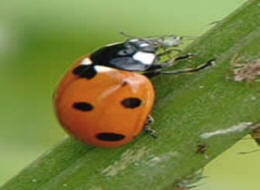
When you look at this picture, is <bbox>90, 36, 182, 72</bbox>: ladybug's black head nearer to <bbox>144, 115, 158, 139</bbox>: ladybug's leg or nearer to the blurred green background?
<bbox>144, 115, 158, 139</bbox>: ladybug's leg

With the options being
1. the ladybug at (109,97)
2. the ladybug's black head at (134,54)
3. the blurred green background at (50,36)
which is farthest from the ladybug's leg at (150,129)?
the blurred green background at (50,36)

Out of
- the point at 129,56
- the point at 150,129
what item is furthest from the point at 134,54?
the point at 150,129

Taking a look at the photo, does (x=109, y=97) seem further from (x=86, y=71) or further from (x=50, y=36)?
(x=50, y=36)

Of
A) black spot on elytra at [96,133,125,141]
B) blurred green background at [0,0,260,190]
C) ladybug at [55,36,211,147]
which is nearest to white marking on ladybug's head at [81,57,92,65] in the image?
ladybug at [55,36,211,147]

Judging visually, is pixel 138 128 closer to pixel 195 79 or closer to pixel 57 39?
pixel 195 79

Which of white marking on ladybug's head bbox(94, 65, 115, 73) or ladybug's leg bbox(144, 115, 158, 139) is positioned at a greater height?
white marking on ladybug's head bbox(94, 65, 115, 73)

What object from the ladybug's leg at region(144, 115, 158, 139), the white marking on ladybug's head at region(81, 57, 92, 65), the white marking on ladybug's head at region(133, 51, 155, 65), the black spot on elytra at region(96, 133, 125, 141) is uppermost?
the white marking on ladybug's head at region(81, 57, 92, 65)

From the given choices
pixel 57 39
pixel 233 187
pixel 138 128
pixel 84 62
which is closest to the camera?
pixel 138 128

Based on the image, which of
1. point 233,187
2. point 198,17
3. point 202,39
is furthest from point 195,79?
point 198,17
